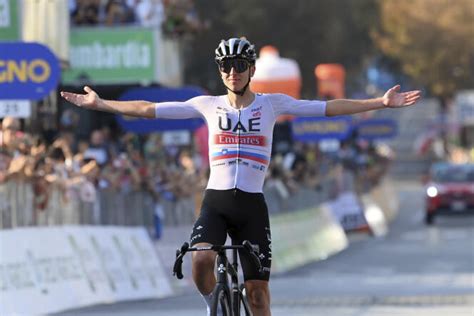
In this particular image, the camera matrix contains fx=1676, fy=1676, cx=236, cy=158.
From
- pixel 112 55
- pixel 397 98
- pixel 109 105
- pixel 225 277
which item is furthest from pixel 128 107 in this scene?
pixel 112 55

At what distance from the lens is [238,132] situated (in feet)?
35.6

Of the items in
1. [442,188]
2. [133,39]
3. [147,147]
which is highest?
[133,39]

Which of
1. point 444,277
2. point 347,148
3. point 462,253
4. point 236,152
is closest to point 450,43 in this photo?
point 347,148

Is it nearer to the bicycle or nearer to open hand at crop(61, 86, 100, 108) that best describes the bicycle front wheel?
the bicycle

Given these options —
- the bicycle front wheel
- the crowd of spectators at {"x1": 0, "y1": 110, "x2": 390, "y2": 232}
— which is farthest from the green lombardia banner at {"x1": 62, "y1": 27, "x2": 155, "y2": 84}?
the bicycle front wheel

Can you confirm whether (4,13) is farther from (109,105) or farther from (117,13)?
(109,105)

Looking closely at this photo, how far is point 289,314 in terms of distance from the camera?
17141 mm

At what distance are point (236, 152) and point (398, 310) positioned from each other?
23.3 feet

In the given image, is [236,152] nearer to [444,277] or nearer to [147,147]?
[444,277]

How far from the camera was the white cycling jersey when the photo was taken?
35.5ft

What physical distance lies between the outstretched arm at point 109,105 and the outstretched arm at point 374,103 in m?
1.18

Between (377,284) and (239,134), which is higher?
(239,134)

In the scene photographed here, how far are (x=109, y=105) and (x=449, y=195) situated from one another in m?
34.2

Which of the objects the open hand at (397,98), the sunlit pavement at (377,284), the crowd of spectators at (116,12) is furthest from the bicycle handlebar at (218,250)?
the crowd of spectators at (116,12)
